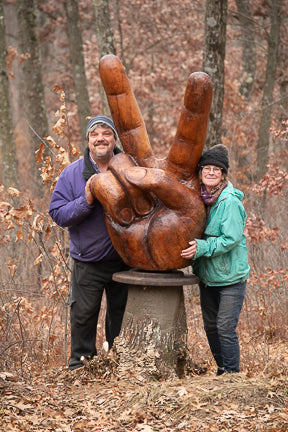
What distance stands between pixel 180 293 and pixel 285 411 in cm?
133

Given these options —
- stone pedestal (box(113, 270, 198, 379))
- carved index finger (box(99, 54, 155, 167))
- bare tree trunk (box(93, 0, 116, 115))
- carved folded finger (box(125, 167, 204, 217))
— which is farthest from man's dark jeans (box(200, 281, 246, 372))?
bare tree trunk (box(93, 0, 116, 115))

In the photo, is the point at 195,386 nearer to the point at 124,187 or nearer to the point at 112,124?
the point at 124,187

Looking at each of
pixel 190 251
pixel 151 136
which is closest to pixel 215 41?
pixel 190 251

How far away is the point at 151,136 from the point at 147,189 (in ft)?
44.4

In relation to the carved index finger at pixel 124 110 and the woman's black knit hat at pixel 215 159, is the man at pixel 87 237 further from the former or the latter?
the woman's black knit hat at pixel 215 159

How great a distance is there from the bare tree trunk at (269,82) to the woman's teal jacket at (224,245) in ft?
26.2

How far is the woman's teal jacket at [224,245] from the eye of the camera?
15.6 ft

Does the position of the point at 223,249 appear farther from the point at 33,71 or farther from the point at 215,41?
the point at 33,71

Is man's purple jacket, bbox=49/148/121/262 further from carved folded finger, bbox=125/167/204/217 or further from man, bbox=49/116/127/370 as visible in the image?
carved folded finger, bbox=125/167/204/217

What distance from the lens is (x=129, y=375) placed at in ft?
16.3

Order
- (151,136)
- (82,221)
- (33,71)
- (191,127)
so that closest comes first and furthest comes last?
(191,127) → (82,221) → (33,71) → (151,136)

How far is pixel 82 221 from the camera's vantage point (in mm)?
5199

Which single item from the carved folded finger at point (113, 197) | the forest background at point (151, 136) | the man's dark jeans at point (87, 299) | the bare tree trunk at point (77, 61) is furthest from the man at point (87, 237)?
the bare tree trunk at point (77, 61)

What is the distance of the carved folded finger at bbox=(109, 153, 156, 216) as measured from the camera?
478cm
